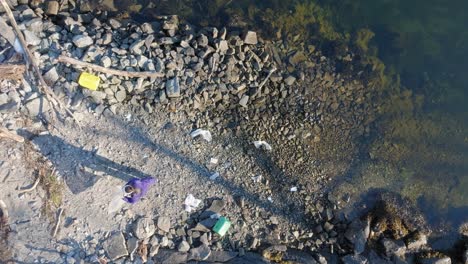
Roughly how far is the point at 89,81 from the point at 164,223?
2801 millimetres

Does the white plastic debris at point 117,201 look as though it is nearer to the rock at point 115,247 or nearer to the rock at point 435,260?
the rock at point 115,247

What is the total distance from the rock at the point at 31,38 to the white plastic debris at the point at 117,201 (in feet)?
9.71

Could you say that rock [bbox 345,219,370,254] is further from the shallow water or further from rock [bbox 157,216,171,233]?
rock [bbox 157,216,171,233]

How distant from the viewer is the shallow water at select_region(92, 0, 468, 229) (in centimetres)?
855

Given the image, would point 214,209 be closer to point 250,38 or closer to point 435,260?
point 250,38

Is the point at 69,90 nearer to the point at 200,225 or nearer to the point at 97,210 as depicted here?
the point at 97,210

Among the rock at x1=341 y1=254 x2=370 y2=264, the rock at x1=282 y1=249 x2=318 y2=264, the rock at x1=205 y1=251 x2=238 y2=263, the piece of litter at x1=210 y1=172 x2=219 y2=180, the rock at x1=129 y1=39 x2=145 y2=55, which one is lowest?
the rock at x1=341 y1=254 x2=370 y2=264

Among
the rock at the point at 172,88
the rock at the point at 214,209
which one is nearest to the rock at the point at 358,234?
the rock at the point at 214,209

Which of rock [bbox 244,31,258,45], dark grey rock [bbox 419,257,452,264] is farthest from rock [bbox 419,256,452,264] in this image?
rock [bbox 244,31,258,45]

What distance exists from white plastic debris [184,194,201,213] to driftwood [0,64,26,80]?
356 centimetres

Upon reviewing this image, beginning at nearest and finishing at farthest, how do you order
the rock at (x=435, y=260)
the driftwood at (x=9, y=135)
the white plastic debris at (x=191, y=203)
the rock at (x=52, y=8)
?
the driftwood at (x=9, y=135) → the white plastic debris at (x=191, y=203) → the rock at (x=52, y=8) → the rock at (x=435, y=260)

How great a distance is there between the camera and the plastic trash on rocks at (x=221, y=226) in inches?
277

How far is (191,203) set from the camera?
7.19 m

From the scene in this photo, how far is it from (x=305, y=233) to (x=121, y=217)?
137 inches
